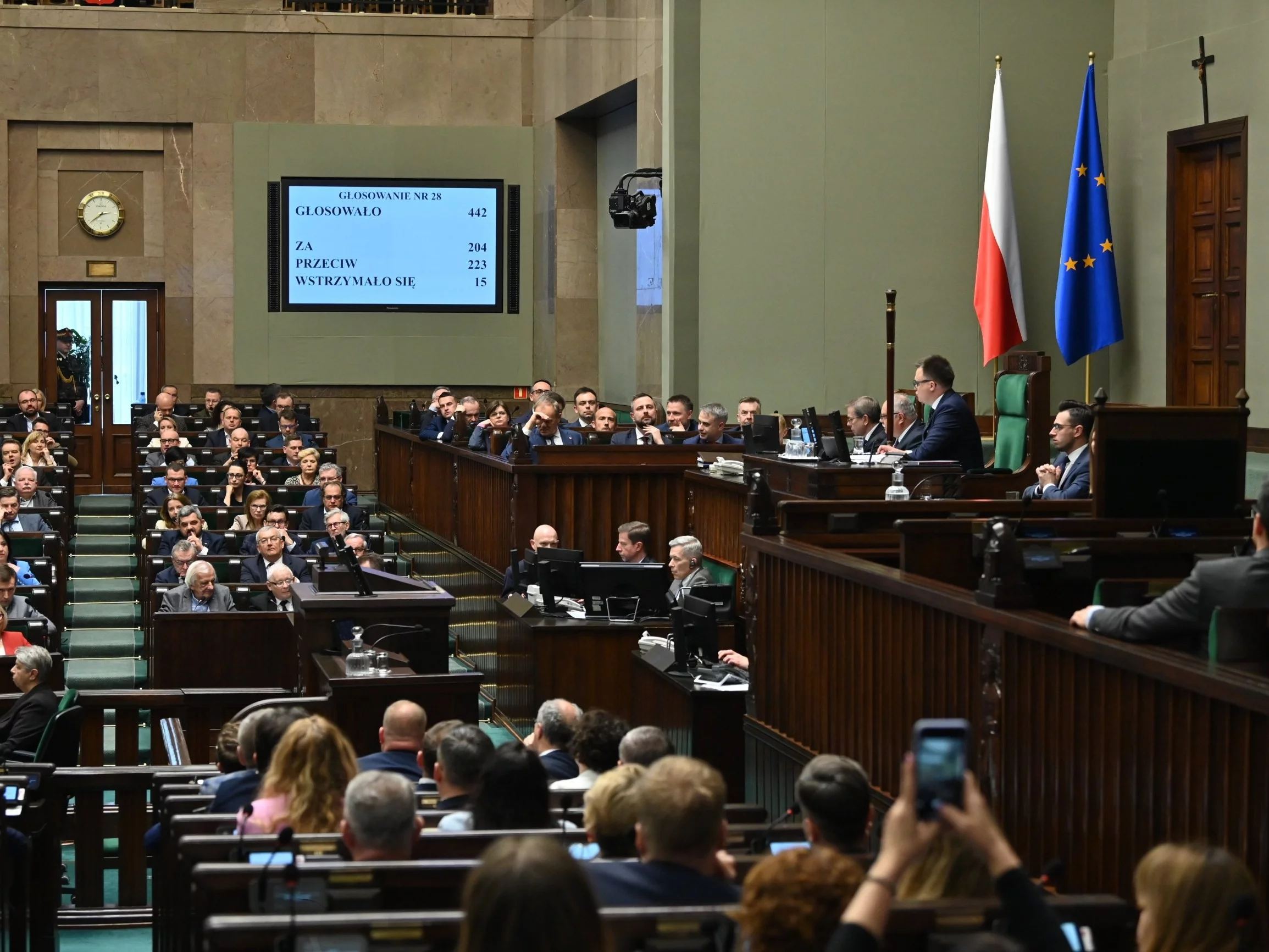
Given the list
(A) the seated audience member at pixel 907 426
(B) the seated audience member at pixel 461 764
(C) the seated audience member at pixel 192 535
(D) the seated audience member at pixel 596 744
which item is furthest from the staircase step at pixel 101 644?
(B) the seated audience member at pixel 461 764

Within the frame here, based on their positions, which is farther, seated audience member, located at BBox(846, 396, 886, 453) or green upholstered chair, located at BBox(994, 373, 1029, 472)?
seated audience member, located at BBox(846, 396, 886, 453)

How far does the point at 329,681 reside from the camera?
623 cm

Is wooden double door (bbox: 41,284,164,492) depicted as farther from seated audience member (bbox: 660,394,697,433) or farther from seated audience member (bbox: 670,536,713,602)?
seated audience member (bbox: 670,536,713,602)

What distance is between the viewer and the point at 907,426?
9.44m

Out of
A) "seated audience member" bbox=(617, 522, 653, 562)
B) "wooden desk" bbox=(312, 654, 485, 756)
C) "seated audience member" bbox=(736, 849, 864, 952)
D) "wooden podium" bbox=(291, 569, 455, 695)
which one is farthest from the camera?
"seated audience member" bbox=(617, 522, 653, 562)

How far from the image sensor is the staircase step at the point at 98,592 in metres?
12.0

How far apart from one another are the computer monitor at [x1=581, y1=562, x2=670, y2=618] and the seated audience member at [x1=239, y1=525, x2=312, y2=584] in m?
2.10

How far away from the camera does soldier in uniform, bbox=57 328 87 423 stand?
17.8 metres

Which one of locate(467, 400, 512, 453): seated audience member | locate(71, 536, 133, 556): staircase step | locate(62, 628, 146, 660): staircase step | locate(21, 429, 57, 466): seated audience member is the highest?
locate(467, 400, 512, 453): seated audience member

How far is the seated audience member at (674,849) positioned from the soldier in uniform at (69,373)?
624 inches

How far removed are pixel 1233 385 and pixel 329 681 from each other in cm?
704

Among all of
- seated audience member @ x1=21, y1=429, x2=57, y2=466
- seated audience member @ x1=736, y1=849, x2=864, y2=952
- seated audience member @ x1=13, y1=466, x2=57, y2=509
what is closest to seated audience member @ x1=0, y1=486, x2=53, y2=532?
seated audience member @ x1=13, y1=466, x2=57, y2=509

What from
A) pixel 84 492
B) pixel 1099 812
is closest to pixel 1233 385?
pixel 1099 812

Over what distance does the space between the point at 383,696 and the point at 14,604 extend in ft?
11.3
